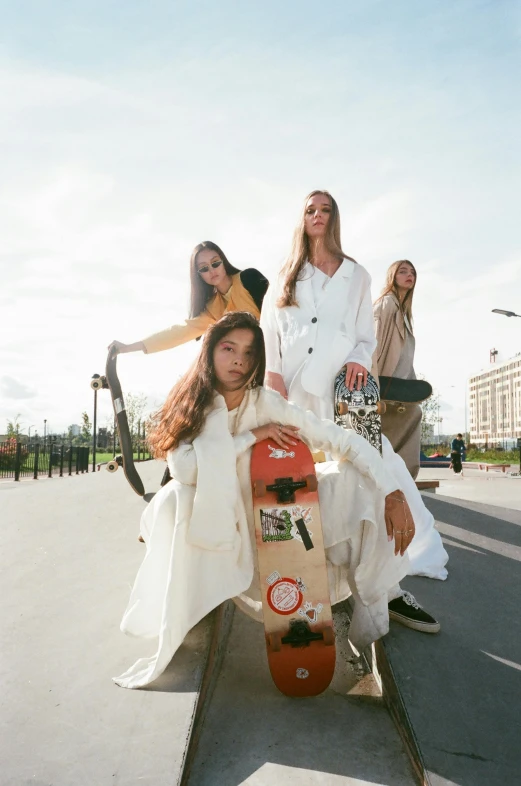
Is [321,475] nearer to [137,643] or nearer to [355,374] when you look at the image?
[355,374]

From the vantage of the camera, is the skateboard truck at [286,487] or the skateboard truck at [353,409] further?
the skateboard truck at [353,409]

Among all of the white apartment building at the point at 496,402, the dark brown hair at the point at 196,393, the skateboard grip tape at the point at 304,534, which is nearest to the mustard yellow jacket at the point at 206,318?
the dark brown hair at the point at 196,393

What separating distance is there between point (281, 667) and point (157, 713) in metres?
0.52

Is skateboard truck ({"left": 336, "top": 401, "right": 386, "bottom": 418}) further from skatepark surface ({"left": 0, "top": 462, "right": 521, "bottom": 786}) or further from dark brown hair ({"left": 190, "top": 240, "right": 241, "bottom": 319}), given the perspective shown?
dark brown hair ({"left": 190, "top": 240, "right": 241, "bottom": 319})

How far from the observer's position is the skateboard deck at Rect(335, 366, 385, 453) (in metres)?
3.18

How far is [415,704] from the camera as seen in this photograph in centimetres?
240

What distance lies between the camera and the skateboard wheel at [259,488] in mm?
2566

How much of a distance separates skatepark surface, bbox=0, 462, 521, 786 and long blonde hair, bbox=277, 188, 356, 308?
6.11 feet

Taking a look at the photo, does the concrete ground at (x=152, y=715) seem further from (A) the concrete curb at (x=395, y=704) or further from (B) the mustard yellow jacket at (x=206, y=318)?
(B) the mustard yellow jacket at (x=206, y=318)

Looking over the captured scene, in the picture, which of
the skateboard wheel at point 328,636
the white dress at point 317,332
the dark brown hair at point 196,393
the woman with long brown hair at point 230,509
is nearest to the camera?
the skateboard wheel at point 328,636

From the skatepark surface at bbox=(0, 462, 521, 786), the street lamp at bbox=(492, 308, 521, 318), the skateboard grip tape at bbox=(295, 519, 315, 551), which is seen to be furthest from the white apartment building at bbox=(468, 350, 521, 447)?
the skateboard grip tape at bbox=(295, 519, 315, 551)

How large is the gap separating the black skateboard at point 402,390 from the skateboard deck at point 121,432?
198 cm

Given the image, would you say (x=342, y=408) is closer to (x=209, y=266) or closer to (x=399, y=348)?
(x=209, y=266)

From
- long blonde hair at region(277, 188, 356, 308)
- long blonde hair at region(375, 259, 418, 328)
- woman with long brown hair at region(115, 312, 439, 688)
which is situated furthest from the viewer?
long blonde hair at region(375, 259, 418, 328)
